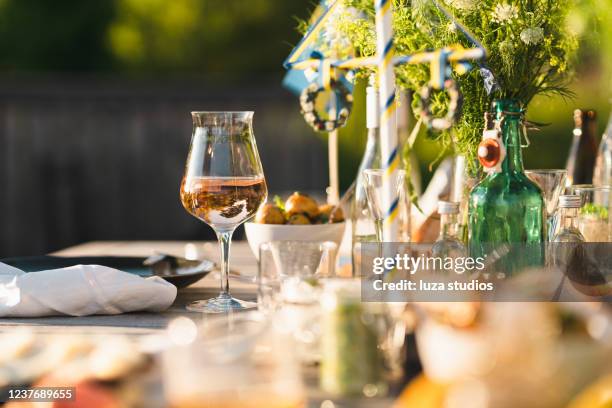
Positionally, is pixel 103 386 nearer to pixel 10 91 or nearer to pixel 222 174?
pixel 222 174

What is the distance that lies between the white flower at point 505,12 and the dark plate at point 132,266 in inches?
24.4

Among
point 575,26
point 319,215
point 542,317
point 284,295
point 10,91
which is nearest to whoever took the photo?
point 542,317

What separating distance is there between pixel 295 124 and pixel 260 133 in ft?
0.66

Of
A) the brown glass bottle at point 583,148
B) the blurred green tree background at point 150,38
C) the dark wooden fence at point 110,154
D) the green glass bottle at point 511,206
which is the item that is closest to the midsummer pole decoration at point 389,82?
the green glass bottle at point 511,206

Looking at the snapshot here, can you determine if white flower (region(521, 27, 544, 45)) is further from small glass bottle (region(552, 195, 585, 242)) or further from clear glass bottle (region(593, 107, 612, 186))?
clear glass bottle (region(593, 107, 612, 186))

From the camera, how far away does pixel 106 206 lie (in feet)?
16.7

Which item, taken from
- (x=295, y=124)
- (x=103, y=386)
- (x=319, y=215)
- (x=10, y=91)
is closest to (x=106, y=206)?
(x=10, y=91)

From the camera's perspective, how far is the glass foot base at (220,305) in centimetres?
134

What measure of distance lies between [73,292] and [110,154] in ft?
12.8

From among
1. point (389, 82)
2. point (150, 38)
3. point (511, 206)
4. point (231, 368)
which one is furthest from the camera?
point (150, 38)

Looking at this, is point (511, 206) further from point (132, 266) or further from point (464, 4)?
point (132, 266)

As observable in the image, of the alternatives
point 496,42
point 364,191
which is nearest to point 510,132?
point 496,42

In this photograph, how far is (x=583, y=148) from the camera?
1.83m

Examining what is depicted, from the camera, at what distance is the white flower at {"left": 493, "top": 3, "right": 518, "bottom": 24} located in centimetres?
138
